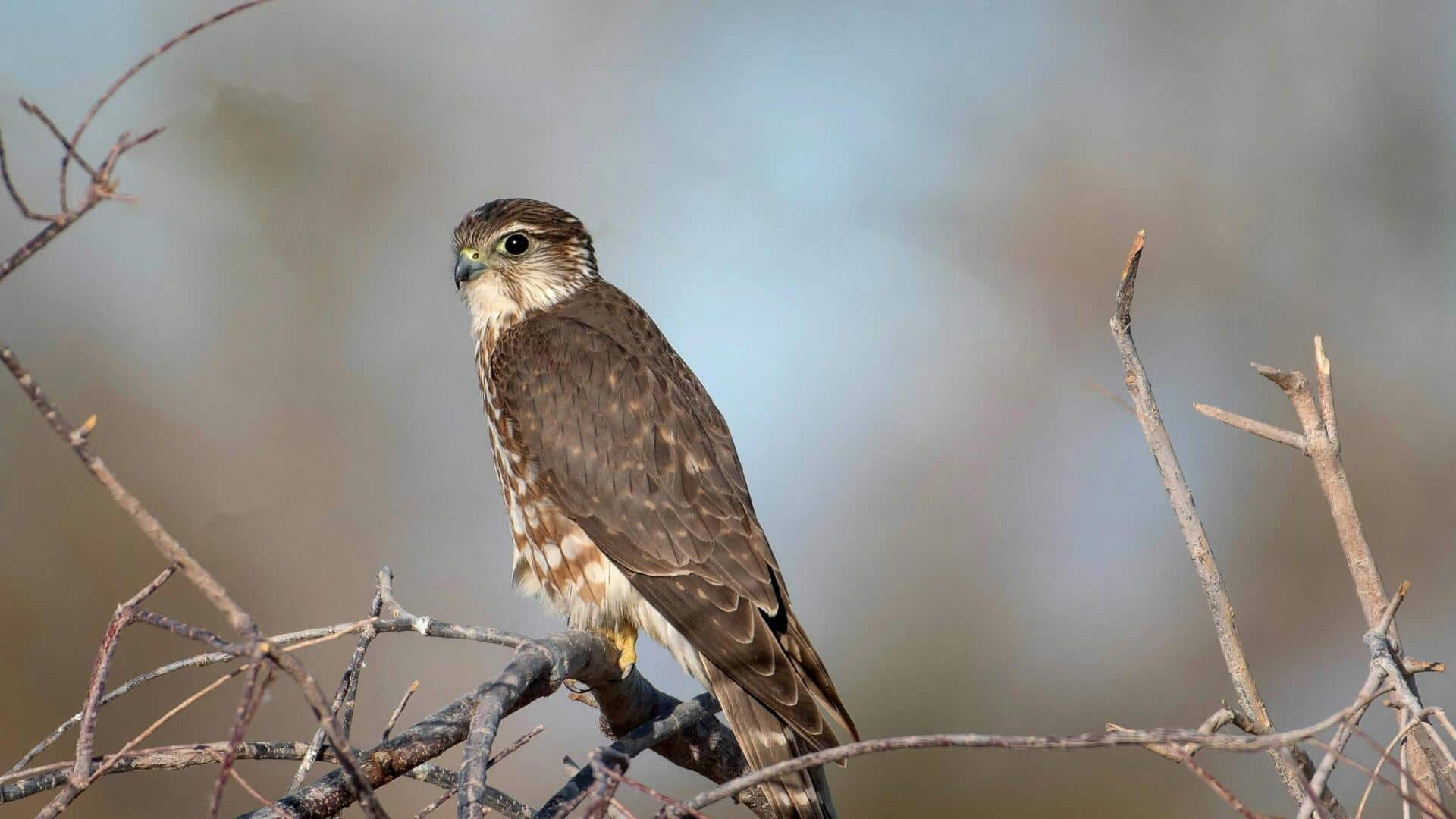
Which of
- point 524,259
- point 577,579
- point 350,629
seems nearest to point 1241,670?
point 350,629

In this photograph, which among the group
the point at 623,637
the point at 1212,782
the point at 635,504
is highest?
the point at 635,504

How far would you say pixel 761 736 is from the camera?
2.84m

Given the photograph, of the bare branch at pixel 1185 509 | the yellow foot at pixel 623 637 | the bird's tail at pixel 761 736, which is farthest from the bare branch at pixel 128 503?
the yellow foot at pixel 623 637

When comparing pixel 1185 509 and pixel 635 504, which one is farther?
pixel 635 504

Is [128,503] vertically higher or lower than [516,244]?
lower

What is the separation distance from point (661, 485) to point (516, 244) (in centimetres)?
111

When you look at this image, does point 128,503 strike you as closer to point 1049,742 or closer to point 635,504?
point 1049,742

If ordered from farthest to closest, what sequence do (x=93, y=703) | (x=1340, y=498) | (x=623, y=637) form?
1. (x=623, y=637)
2. (x=1340, y=498)
3. (x=93, y=703)

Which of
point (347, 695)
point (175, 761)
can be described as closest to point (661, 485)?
point (347, 695)

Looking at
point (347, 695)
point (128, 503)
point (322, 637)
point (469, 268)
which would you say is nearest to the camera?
point (128, 503)

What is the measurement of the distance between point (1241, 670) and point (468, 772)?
1206mm

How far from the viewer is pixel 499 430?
3.50 metres

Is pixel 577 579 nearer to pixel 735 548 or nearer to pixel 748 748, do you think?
pixel 735 548

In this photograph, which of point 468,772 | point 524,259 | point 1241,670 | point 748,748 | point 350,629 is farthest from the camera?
point 524,259
